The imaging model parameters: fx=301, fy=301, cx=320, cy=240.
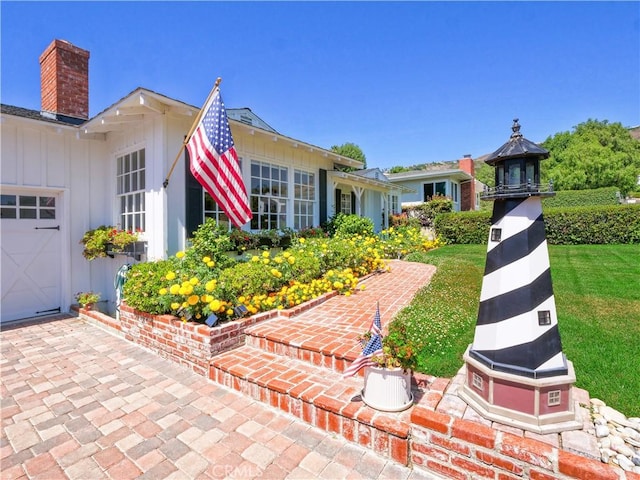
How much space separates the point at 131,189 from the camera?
610 cm

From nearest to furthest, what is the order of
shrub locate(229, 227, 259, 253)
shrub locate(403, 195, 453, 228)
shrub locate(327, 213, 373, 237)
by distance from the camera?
shrub locate(229, 227, 259, 253) < shrub locate(327, 213, 373, 237) < shrub locate(403, 195, 453, 228)

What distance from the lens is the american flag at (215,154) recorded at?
445 cm

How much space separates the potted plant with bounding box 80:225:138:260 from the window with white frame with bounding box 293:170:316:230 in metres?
3.82

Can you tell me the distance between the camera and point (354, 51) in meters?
7.20

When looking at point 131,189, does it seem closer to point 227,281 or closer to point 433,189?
point 227,281

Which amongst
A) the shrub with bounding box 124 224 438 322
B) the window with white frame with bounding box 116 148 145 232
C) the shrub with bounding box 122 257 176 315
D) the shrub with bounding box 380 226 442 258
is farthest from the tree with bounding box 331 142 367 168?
the shrub with bounding box 122 257 176 315

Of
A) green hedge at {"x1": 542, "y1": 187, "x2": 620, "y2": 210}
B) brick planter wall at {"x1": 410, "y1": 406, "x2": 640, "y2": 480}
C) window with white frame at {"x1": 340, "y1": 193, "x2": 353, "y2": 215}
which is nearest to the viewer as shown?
brick planter wall at {"x1": 410, "y1": 406, "x2": 640, "y2": 480}

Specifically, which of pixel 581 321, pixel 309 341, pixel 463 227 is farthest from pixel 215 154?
pixel 463 227

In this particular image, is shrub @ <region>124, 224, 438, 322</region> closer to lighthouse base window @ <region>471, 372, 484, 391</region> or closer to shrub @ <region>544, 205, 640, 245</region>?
lighthouse base window @ <region>471, 372, 484, 391</region>

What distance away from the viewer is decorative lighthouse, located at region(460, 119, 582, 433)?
1851mm

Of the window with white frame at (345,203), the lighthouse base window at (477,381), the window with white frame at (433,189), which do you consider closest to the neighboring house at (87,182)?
the window with white frame at (345,203)

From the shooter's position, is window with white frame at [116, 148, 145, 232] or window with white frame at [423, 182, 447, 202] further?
window with white frame at [423, 182, 447, 202]

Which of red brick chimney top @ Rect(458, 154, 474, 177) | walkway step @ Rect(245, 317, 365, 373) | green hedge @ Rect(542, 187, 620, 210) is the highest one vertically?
red brick chimney top @ Rect(458, 154, 474, 177)

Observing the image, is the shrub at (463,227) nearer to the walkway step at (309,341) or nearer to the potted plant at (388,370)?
the walkway step at (309,341)
